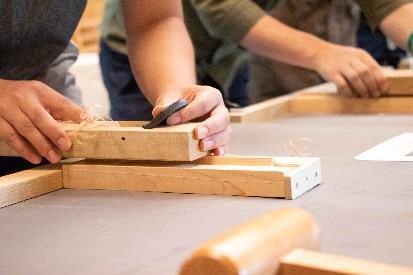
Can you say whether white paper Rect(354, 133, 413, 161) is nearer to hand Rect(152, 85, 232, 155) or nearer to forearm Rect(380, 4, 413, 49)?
hand Rect(152, 85, 232, 155)

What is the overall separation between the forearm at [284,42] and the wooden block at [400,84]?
0.22 meters

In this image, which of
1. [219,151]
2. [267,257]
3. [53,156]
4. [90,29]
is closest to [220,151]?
[219,151]

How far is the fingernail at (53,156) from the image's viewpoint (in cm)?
109

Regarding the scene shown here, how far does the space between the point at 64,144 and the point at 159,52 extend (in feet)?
0.97

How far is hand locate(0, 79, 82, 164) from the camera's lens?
1062 mm

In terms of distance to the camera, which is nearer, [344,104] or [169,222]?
[169,222]

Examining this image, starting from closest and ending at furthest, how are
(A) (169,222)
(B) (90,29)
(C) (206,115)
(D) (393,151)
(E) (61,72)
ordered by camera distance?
(A) (169,222)
(C) (206,115)
(D) (393,151)
(E) (61,72)
(B) (90,29)

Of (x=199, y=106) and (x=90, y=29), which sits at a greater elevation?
(x=199, y=106)

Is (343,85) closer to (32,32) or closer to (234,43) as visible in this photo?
(234,43)

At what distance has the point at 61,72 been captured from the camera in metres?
1.44

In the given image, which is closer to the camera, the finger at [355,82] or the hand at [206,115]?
the hand at [206,115]

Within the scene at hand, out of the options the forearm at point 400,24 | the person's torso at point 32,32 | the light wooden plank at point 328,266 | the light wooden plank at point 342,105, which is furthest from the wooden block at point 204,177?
the forearm at point 400,24

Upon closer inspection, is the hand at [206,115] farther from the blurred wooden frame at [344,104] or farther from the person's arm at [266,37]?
the person's arm at [266,37]

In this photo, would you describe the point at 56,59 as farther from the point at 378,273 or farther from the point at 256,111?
the point at 378,273
